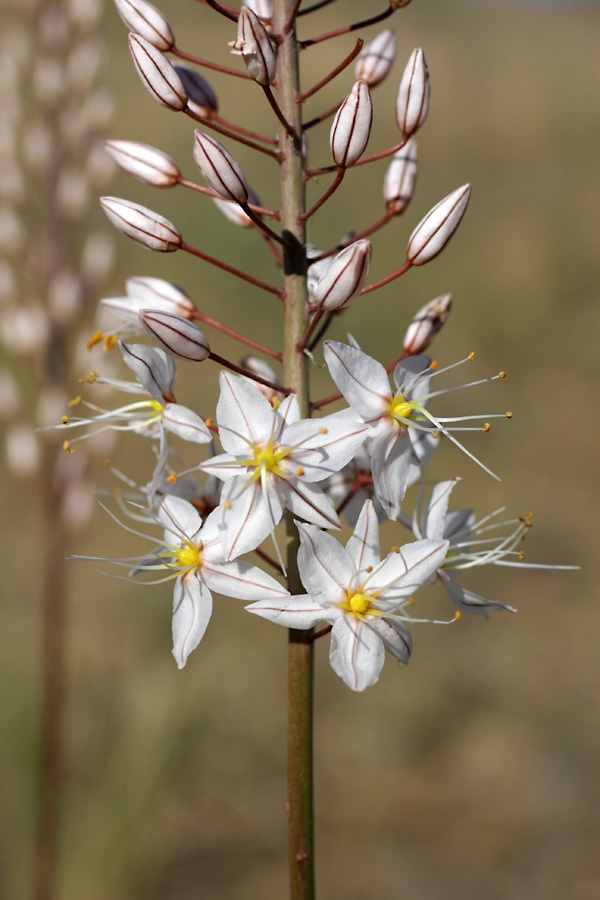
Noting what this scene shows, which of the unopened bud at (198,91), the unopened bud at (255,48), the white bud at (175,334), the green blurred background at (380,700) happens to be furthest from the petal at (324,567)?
the green blurred background at (380,700)

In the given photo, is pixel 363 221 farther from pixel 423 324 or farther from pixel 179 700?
pixel 423 324

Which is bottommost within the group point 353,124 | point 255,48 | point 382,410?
point 382,410

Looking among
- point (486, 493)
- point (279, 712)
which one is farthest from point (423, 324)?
point (486, 493)

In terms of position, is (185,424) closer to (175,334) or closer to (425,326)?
(175,334)

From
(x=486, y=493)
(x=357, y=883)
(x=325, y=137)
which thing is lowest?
(x=357, y=883)

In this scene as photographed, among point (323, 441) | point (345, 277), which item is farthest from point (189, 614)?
point (345, 277)

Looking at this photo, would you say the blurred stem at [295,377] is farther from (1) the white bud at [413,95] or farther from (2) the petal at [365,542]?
(1) the white bud at [413,95]

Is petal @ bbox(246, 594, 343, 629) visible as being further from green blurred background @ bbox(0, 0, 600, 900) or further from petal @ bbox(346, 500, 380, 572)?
green blurred background @ bbox(0, 0, 600, 900)
